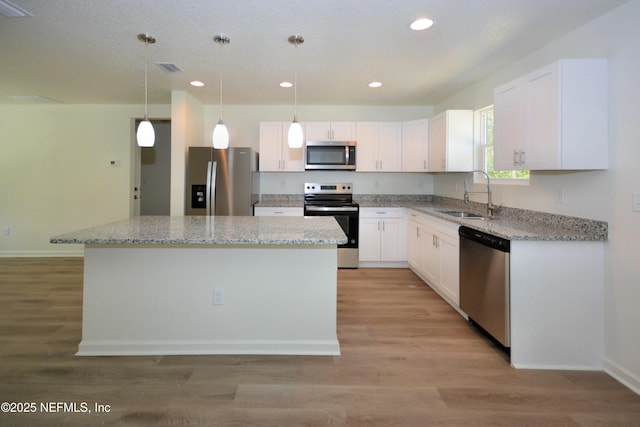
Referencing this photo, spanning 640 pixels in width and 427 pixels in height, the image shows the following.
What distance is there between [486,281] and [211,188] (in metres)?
3.46

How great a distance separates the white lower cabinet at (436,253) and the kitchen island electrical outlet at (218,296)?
6.83ft

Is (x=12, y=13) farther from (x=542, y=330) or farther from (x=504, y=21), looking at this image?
(x=542, y=330)

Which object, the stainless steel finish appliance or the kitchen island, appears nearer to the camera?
the kitchen island

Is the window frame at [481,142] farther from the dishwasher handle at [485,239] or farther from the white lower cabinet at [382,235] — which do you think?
the dishwasher handle at [485,239]

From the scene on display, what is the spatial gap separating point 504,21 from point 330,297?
233cm

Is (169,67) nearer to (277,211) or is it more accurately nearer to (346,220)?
(277,211)

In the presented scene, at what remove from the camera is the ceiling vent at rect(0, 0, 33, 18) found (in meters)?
2.37

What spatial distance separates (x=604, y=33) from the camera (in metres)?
2.44

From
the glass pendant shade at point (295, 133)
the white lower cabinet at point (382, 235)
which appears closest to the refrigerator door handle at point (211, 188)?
the white lower cabinet at point (382, 235)

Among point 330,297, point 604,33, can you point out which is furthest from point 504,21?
point 330,297

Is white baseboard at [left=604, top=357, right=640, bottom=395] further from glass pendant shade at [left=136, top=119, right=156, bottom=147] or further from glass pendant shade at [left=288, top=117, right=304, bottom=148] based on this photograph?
glass pendant shade at [left=136, top=119, right=156, bottom=147]

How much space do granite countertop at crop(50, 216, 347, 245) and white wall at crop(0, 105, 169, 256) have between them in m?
3.21

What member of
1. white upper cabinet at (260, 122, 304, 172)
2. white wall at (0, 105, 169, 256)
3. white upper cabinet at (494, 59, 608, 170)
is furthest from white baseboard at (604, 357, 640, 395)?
white wall at (0, 105, 169, 256)

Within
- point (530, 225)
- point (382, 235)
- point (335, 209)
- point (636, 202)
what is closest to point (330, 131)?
point (335, 209)
